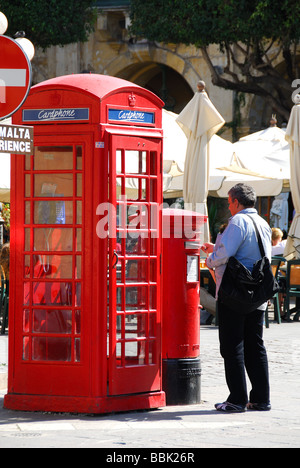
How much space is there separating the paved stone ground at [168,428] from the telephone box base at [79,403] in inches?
2.1

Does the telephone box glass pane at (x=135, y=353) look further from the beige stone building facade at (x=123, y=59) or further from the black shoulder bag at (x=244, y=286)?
the beige stone building facade at (x=123, y=59)

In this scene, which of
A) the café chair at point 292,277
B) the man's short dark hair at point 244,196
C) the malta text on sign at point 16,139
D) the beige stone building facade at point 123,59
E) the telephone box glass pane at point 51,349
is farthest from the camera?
the beige stone building facade at point 123,59

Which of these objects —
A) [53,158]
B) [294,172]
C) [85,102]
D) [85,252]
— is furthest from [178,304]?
[294,172]

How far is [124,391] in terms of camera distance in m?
7.86

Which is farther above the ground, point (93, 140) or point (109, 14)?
point (109, 14)

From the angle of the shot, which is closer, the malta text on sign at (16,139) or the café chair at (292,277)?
the malta text on sign at (16,139)

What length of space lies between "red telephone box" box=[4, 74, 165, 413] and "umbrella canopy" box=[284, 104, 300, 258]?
8363 millimetres

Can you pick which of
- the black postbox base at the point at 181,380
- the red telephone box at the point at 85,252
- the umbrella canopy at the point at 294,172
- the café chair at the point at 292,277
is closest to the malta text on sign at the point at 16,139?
the red telephone box at the point at 85,252

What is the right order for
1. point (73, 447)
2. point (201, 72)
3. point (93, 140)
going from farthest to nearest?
point (201, 72)
point (93, 140)
point (73, 447)

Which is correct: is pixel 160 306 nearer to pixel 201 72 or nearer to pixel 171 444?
pixel 171 444

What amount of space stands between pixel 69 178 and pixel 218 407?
6.88 feet

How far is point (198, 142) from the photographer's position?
16.4m

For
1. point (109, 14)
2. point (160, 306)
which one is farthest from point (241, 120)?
point (160, 306)

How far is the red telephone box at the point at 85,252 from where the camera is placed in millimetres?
7688
